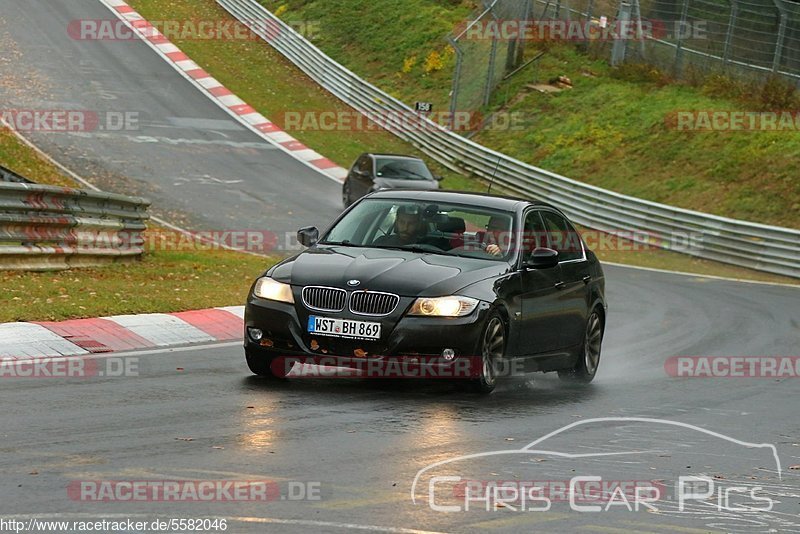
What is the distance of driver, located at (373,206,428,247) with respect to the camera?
37.4 feet

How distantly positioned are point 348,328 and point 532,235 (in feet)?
7.77

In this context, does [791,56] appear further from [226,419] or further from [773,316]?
[226,419]

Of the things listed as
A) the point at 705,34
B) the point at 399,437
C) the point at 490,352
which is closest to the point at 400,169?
the point at 705,34

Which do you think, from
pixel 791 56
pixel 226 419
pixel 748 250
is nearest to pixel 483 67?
pixel 791 56

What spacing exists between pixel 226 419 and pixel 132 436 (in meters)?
0.97

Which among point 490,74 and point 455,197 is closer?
point 455,197

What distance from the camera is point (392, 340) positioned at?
10.2 m

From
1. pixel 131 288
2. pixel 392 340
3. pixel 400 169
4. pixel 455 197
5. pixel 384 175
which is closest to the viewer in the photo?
pixel 392 340

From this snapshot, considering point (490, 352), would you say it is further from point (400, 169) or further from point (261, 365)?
point (400, 169)

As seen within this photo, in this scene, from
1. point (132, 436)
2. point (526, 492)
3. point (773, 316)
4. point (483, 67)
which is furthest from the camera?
point (483, 67)

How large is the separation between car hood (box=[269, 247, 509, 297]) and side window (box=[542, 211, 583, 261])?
1.27 metres

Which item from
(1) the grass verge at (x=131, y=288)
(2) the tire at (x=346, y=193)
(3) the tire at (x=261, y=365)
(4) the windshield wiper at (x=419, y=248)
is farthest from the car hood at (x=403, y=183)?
(3) the tire at (x=261, y=365)

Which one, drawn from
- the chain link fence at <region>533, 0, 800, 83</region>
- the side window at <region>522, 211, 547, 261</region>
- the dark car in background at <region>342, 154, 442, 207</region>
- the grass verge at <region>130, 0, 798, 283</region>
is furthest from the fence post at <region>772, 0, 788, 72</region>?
the side window at <region>522, 211, 547, 261</region>

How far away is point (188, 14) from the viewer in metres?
51.4
